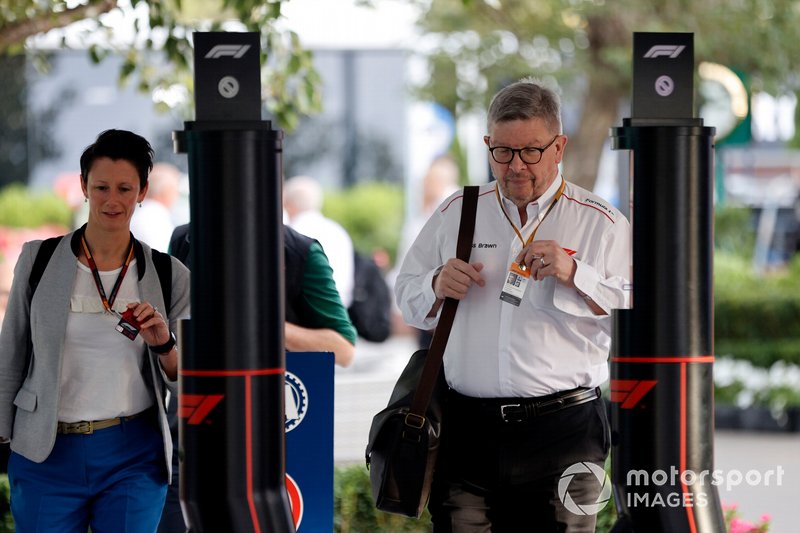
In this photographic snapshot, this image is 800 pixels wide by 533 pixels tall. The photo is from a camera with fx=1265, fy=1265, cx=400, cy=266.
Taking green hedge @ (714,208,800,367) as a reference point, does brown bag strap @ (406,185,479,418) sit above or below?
→ above

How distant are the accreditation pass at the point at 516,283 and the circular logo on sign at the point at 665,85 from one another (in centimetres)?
61

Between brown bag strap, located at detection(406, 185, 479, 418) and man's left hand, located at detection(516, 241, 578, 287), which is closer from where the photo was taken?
man's left hand, located at detection(516, 241, 578, 287)

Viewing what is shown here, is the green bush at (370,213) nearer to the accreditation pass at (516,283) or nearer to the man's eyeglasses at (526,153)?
the man's eyeglasses at (526,153)


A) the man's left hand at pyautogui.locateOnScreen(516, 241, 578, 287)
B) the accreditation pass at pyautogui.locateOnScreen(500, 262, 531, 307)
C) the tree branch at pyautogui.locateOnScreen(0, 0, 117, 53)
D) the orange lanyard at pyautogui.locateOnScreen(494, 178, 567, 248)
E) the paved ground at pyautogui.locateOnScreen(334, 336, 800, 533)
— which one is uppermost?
the tree branch at pyautogui.locateOnScreen(0, 0, 117, 53)

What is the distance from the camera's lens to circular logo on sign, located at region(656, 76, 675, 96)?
303cm

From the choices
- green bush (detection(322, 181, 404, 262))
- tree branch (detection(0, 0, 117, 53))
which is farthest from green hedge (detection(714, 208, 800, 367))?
green bush (detection(322, 181, 404, 262))

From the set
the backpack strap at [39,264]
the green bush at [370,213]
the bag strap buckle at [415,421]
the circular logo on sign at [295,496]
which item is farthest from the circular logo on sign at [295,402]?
the green bush at [370,213]

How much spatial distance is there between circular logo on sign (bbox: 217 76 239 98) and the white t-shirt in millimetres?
1018

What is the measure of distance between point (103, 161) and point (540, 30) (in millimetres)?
7966

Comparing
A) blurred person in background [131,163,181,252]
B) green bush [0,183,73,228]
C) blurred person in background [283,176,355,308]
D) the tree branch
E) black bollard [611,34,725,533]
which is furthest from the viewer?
green bush [0,183,73,228]

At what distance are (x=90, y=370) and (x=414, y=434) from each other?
3.15 ft

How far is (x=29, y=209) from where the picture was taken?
21.1m

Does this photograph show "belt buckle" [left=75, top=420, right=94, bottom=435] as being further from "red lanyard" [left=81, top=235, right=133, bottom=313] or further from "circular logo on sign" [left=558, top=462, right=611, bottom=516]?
"circular logo on sign" [left=558, top=462, right=611, bottom=516]

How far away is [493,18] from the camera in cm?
1148
